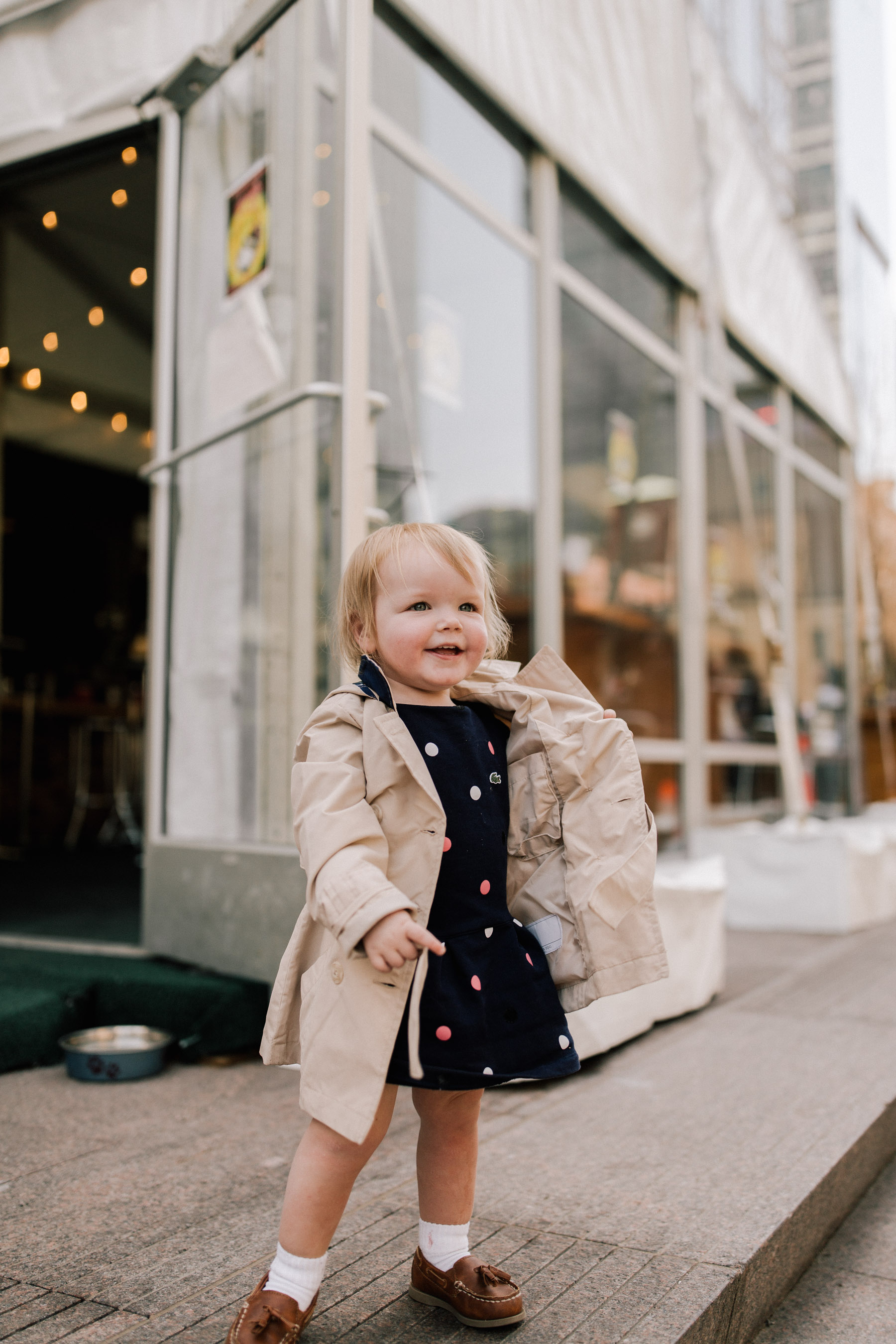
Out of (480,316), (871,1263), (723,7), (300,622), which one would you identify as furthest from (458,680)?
(723,7)

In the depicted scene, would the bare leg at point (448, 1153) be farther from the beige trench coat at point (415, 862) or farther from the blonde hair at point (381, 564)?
the blonde hair at point (381, 564)

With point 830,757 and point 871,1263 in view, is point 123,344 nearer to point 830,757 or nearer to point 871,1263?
point 830,757

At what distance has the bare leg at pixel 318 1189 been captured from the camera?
1521 millimetres

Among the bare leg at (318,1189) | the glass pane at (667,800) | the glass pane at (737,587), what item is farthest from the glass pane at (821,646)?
the bare leg at (318,1189)

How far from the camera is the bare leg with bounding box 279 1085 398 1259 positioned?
1521 mm

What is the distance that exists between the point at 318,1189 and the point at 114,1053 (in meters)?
1.54

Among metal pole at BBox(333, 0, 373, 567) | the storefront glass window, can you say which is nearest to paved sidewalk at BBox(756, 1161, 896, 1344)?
the storefront glass window

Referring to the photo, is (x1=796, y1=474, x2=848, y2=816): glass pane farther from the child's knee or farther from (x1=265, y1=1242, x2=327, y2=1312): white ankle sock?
(x1=265, y1=1242, x2=327, y2=1312): white ankle sock

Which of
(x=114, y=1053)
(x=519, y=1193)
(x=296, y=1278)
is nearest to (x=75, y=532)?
(x=114, y=1053)

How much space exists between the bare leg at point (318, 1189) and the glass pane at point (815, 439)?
8.23 m

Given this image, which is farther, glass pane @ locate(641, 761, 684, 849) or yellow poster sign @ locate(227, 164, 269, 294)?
glass pane @ locate(641, 761, 684, 849)

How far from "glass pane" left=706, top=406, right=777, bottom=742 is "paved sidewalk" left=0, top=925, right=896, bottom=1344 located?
417 cm

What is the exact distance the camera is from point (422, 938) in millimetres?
1423

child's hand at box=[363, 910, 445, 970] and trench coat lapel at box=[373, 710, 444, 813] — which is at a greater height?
trench coat lapel at box=[373, 710, 444, 813]
